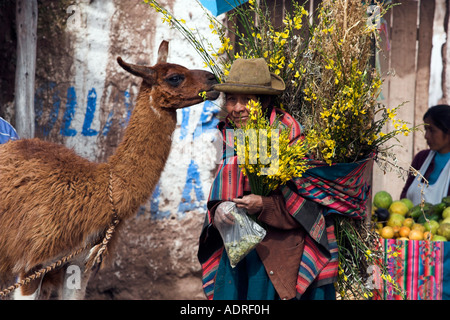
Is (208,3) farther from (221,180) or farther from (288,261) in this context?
(288,261)

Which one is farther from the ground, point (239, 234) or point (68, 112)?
point (68, 112)

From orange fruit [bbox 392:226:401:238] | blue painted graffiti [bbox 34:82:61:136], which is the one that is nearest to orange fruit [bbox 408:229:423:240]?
orange fruit [bbox 392:226:401:238]

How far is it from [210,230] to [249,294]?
1.37ft

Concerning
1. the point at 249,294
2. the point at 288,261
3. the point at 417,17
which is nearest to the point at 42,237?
the point at 249,294

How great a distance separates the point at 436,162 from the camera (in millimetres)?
4996

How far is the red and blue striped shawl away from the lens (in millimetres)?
2732

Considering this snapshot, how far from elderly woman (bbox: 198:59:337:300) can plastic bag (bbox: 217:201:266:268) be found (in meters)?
0.04

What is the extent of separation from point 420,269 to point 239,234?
6.58ft

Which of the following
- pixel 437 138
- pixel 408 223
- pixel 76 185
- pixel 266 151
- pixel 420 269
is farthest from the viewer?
pixel 437 138

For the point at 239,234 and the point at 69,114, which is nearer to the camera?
the point at 239,234

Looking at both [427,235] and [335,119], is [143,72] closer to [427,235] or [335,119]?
[335,119]

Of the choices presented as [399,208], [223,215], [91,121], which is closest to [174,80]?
[223,215]

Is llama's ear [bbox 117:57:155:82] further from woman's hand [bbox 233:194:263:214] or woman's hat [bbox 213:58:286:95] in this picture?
woman's hand [bbox 233:194:263:214]

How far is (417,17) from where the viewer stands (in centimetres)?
571
